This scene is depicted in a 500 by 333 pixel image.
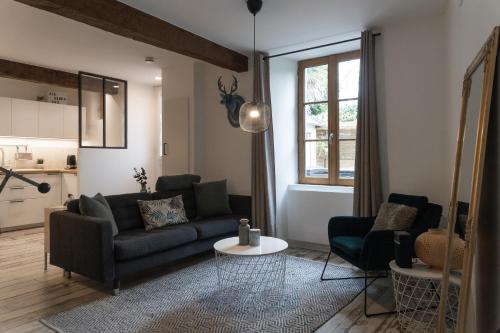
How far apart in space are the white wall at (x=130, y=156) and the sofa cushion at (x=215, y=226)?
106 inches

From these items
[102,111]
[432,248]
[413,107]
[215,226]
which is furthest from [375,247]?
[102,111]

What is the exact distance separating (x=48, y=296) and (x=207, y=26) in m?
2.96

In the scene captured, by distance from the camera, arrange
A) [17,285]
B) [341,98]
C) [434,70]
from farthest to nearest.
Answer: [341,98], [434,70], [17,285]

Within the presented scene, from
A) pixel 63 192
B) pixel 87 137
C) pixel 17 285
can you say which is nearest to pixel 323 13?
pixel 17 285

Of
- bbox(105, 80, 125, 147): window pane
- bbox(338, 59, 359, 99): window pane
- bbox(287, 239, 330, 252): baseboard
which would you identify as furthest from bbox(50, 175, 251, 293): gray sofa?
bbox(105, 80, 125, 147): window pane

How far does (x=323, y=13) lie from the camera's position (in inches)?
133

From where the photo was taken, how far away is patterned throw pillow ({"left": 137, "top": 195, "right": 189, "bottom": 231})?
367 centimetres

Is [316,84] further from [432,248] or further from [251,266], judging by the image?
[432,248]

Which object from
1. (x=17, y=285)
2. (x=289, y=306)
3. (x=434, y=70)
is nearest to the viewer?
(x=289, y=306)

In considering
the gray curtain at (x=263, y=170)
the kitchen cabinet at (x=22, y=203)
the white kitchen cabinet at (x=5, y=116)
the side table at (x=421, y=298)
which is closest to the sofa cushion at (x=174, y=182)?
the gray curtain at (x=263, y=170)

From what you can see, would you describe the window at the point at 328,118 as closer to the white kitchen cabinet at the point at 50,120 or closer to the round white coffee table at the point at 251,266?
the round white coffee table at the point at 251,266

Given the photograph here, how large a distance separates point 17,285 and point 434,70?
174 inches

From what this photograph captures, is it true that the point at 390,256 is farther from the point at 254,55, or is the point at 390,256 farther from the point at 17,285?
the point at 17,285

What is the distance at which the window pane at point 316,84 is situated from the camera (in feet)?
15.1
